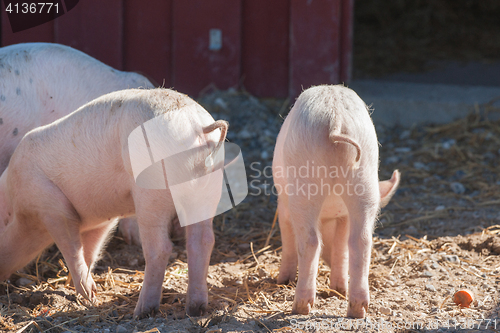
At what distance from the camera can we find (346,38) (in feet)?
18.3

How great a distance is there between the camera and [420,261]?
10.0ft

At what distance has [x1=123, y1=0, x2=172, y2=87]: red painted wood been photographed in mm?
5539

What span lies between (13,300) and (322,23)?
386cm

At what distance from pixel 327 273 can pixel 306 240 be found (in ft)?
2.44

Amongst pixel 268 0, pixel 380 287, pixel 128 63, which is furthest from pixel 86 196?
pixel 268 0

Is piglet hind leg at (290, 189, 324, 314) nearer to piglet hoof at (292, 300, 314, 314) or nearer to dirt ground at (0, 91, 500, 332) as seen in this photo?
piglet hoof at (292, 300, 314, 314)

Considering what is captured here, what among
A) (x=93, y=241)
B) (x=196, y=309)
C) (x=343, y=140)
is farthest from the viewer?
(x=93, y=241)

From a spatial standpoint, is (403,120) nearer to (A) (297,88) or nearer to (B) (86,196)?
(A) (297,88)

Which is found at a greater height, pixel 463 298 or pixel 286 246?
pixel 286 246

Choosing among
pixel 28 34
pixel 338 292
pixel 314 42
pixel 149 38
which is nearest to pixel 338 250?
pixel 338 292

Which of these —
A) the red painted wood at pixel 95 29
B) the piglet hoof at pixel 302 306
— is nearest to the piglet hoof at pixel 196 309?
the piglet hoof at pixel 302 306

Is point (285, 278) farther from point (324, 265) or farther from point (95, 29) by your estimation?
point (95, 29)

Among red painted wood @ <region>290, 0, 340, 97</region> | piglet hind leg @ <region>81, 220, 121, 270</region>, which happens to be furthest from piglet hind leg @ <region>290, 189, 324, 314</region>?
red painted wood @ <region>290, 0, 340, 97</region>

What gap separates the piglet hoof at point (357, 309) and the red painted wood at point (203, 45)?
3686 millimetres
